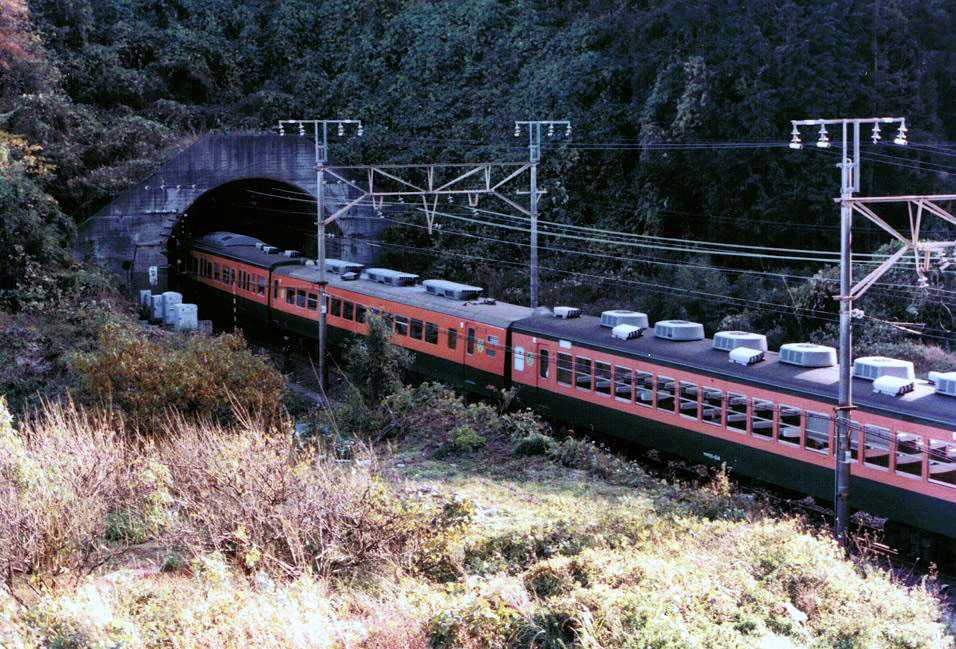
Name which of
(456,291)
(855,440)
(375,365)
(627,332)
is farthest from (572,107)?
(855,440)

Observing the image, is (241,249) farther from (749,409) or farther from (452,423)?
(749,409)

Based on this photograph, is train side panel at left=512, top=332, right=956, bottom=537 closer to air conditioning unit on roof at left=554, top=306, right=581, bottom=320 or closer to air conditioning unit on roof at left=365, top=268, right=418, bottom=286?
air conditioning unit on roof at left=554, top=306, right=581, bottom=320

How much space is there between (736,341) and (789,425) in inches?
82.1

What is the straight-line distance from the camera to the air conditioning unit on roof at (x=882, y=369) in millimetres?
14703

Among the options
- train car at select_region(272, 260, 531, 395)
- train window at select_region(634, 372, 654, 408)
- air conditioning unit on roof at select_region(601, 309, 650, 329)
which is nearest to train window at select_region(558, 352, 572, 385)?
air conditioning unit on roof at select_region(601, 309, 650, 329)

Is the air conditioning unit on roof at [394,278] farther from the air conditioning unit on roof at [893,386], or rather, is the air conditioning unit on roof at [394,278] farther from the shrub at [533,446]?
the air conditioning unit on roof at [893,386]

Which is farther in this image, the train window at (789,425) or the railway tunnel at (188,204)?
the railway tunnel at (188,204)

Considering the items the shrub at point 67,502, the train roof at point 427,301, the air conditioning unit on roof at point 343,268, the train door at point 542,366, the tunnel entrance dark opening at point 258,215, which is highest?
the tunnel entrance dark opening at point 258,215

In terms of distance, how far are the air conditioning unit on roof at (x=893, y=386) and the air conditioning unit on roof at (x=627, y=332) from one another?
5.05 metres

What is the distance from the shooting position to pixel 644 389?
706 inches

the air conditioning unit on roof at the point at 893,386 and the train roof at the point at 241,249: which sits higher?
the train roof at the point at 241,249

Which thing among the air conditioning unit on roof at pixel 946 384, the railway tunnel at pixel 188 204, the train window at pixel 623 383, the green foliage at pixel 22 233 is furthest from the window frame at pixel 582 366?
the railway tunnel at pixel 188 204

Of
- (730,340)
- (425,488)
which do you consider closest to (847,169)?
(730,340)

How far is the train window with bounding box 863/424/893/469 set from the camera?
14.0m
